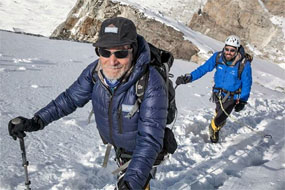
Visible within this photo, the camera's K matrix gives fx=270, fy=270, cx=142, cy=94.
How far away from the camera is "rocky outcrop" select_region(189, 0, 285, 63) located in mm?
21859

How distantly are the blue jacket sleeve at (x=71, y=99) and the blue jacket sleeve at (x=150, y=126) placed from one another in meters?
0.74

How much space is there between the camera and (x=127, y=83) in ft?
7.41

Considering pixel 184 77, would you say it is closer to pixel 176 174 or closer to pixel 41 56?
pixel 176 174

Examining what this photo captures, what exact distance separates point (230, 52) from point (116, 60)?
3.46 meters

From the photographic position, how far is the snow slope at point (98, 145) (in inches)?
146

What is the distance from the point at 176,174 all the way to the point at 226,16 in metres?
21.2

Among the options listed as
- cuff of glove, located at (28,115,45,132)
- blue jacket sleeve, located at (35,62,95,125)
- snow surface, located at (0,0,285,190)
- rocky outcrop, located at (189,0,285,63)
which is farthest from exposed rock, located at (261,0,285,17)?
cuff of glove, located at (28,115,45,132)

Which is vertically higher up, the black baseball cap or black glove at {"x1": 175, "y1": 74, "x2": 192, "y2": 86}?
the black baseball cap

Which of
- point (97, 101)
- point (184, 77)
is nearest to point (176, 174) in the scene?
point (184, 77)

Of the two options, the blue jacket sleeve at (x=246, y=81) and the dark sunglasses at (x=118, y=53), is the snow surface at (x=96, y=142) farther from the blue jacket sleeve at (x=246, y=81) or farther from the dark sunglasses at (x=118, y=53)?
the dark sunglasses at (x=118, y=53)

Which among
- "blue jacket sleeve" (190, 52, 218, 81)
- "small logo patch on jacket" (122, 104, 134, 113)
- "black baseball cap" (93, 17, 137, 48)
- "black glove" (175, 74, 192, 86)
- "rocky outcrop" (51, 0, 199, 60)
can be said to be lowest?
"rocky outcrop" (51, 0, 199, 60)

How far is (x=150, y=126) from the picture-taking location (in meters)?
2.24

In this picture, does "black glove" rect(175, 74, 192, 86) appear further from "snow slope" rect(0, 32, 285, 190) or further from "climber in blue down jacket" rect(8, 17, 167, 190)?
"climber in blue down jacket" rect(8, 17, 167, 190)

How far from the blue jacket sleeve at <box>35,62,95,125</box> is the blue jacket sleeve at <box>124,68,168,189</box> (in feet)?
2.43
